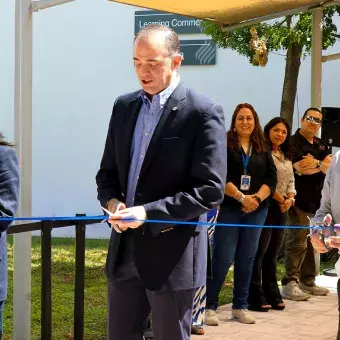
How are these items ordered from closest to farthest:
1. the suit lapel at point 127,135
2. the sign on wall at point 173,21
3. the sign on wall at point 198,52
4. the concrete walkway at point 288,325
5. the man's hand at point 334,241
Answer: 1. the suit lapel at point 127,135
2. the man's hand at point 334,241
3. the concrete walkway at point 288,325
4. the sign on wall at point 173,21
5. the sign on wall at point 198,52

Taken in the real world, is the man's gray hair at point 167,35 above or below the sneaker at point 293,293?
above

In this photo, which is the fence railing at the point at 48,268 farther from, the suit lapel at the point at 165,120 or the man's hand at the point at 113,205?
the suit lapel at the point at 165,120

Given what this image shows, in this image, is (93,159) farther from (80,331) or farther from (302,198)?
(80,331)

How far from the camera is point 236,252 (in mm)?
6949

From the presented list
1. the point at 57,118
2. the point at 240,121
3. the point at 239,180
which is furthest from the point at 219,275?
the point at 57,118

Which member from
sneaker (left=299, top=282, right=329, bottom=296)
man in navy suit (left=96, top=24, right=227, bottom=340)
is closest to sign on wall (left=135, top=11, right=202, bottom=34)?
sneaker (left=299, top=282, right=329, bottom=296)

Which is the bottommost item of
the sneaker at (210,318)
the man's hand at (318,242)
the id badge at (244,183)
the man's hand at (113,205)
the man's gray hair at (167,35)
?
the sneaker at (210,318)

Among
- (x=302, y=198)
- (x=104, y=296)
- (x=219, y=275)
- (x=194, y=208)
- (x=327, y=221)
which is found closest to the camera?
(x=194, y=208)

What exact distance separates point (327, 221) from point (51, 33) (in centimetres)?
1229

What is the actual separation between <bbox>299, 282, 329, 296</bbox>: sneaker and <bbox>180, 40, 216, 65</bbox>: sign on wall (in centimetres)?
711

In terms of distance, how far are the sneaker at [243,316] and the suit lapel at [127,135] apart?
12.3 feet

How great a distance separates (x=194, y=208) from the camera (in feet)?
10.8

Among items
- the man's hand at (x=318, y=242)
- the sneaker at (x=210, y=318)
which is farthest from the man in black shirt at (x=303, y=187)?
the man's hand at (x=318, y=242)

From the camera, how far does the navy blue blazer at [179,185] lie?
3326 millimetres
